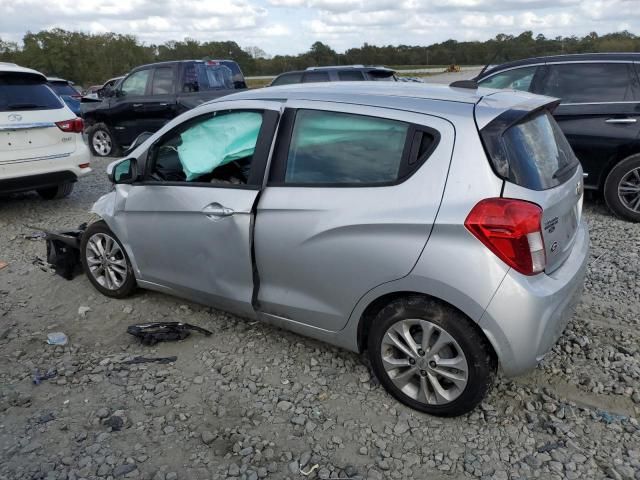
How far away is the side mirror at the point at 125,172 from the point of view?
3.87 metres

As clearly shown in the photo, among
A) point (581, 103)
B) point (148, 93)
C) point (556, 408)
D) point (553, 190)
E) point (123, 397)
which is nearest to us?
point (553, 190)

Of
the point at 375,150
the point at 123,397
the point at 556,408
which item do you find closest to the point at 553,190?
the point at 375,150

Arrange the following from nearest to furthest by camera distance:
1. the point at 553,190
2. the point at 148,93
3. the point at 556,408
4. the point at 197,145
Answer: the point at 553,190, the point at 556,408, the point at 197,145, the point at 148,93

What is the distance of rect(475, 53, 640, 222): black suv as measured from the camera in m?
6.02

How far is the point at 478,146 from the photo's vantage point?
258 centimetres

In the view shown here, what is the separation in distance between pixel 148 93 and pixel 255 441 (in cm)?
935

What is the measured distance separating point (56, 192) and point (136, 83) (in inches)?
159

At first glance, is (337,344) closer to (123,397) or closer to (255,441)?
(255,441)

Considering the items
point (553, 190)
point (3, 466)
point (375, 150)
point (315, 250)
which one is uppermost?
point (375, 150)

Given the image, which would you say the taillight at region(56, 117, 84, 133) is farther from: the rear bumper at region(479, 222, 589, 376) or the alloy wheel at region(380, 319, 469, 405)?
the rear bumper at region(479, 222, 589, 376)

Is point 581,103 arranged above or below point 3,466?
above

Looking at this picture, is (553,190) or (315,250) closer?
(553,190)

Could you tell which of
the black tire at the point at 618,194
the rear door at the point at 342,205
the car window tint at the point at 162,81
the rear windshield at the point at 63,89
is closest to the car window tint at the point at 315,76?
the car window tint at the point at 162,81

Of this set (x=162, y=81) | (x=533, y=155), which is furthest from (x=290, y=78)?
(x=533, y=155)
